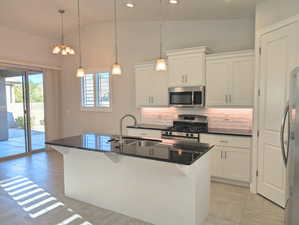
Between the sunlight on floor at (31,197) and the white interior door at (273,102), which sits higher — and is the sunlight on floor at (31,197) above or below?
below

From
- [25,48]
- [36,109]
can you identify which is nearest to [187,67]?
[25,48]

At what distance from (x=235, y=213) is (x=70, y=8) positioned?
492cm

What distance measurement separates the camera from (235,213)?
274 centimetres

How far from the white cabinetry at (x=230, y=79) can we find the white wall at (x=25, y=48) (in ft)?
15.4

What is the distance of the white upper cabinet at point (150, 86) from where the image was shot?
14.7ft

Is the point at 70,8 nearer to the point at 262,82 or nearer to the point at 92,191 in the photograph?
the point at 92,191

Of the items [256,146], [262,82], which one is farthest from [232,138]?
[262,82]

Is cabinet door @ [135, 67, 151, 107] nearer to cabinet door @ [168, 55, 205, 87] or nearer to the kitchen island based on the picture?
cabinet door @ [168, 55, 205, 87]

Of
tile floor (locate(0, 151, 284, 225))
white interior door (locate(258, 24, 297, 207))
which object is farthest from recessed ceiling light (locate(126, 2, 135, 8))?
tile floor (locate(0, 151, 284, 225))

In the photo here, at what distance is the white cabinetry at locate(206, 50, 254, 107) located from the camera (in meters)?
3.59

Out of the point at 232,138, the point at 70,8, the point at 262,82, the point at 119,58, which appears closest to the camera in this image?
the point at 262,82

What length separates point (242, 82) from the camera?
11.9ft

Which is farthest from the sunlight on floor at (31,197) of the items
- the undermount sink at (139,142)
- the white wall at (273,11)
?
the white wall at (273,11)

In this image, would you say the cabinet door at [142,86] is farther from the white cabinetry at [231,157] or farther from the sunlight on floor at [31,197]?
the sunlight on floor at [31,197]
